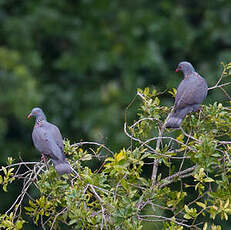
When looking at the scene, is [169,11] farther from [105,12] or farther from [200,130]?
[200,130]

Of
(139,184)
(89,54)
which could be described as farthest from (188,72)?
(89,54)

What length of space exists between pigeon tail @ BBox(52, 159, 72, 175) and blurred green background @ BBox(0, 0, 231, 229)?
5.18 meters

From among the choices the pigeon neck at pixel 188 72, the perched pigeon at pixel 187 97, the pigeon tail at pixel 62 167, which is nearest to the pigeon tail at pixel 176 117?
the perched pigeon at pixel 187 97

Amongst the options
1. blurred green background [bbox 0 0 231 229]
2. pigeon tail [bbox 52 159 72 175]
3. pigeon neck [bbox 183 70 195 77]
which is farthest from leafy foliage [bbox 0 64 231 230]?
blurred green background [bbox 0 0 231 229]

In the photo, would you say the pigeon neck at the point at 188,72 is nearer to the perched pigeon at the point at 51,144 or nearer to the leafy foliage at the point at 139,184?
the leafy foliage at the point at 139,184

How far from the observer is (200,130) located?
388cm

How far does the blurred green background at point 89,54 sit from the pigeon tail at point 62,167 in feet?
17.0

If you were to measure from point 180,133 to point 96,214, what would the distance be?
87cm

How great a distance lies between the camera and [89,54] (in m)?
10.0

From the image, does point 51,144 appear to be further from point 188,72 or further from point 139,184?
point 188,72

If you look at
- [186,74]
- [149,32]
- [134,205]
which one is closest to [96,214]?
[134,205]

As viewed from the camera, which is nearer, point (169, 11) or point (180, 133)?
point (180, 133)

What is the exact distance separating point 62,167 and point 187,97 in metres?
1.01

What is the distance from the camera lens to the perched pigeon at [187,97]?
154 inches
